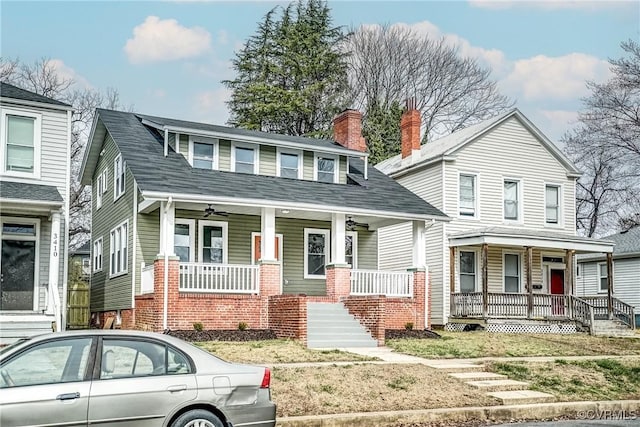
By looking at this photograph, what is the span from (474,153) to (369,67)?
25.6m

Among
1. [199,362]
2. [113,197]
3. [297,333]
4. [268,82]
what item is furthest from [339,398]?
[268,82]

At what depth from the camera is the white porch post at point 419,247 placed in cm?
2323

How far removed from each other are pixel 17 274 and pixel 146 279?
3322mm

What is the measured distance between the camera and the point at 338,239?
22312 mm

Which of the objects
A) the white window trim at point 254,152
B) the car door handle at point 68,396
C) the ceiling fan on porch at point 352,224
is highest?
the white window trim at point 254,152

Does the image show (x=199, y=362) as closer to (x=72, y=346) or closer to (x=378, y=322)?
(x=72, y=346)

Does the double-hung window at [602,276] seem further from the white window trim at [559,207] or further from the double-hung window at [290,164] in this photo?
the double-hung window at [290,164]

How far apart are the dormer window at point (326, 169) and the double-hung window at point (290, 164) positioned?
26.4 inches

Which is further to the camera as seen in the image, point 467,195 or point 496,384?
point 467,195

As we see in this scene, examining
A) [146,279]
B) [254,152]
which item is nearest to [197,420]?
[146,279]

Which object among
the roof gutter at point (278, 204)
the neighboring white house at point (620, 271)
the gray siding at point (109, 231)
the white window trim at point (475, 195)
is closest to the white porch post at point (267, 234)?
the roof gutter at point (278, 204)

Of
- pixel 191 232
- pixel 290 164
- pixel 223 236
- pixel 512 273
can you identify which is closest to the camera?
pixel 191 232

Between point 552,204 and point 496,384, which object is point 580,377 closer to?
point 496,384

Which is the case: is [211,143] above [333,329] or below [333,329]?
above
